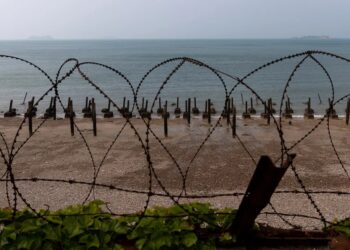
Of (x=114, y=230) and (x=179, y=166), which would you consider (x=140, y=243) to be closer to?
(x=114, y=230)

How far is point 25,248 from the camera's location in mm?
6805

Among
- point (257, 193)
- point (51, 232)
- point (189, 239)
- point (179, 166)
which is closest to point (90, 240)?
point (51, 232)

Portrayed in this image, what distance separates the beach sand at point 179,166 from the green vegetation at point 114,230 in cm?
288

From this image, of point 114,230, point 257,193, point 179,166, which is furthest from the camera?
point 179,166

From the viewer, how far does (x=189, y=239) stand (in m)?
6.82

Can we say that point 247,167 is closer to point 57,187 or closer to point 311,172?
point 311,172

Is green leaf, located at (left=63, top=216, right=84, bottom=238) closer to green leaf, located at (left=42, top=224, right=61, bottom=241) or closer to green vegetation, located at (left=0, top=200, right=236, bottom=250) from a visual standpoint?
green vegetation, located at (left=0, top=200, right=236, bottom=250)

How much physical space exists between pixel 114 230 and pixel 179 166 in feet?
44.2

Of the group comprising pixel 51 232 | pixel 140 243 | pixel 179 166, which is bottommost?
pixel 179 166

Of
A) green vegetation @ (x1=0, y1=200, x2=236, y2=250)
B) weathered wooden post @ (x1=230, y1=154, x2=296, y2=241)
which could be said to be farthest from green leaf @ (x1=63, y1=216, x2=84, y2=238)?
weathered wooden post @ (x1=230, y1=154, x2=296, y2=241)

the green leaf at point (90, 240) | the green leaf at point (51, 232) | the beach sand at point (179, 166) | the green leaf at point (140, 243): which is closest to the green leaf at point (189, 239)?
the green leaf at point (140, 243)

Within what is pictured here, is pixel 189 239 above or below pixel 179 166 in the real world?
above

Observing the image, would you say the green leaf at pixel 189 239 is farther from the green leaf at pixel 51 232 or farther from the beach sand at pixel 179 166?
the beach sand at pixel 179 166

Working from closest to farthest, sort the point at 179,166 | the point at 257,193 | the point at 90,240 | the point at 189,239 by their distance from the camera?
the point at 257,193
the point at 189,239
the point at 90,240
the point at 179,166
